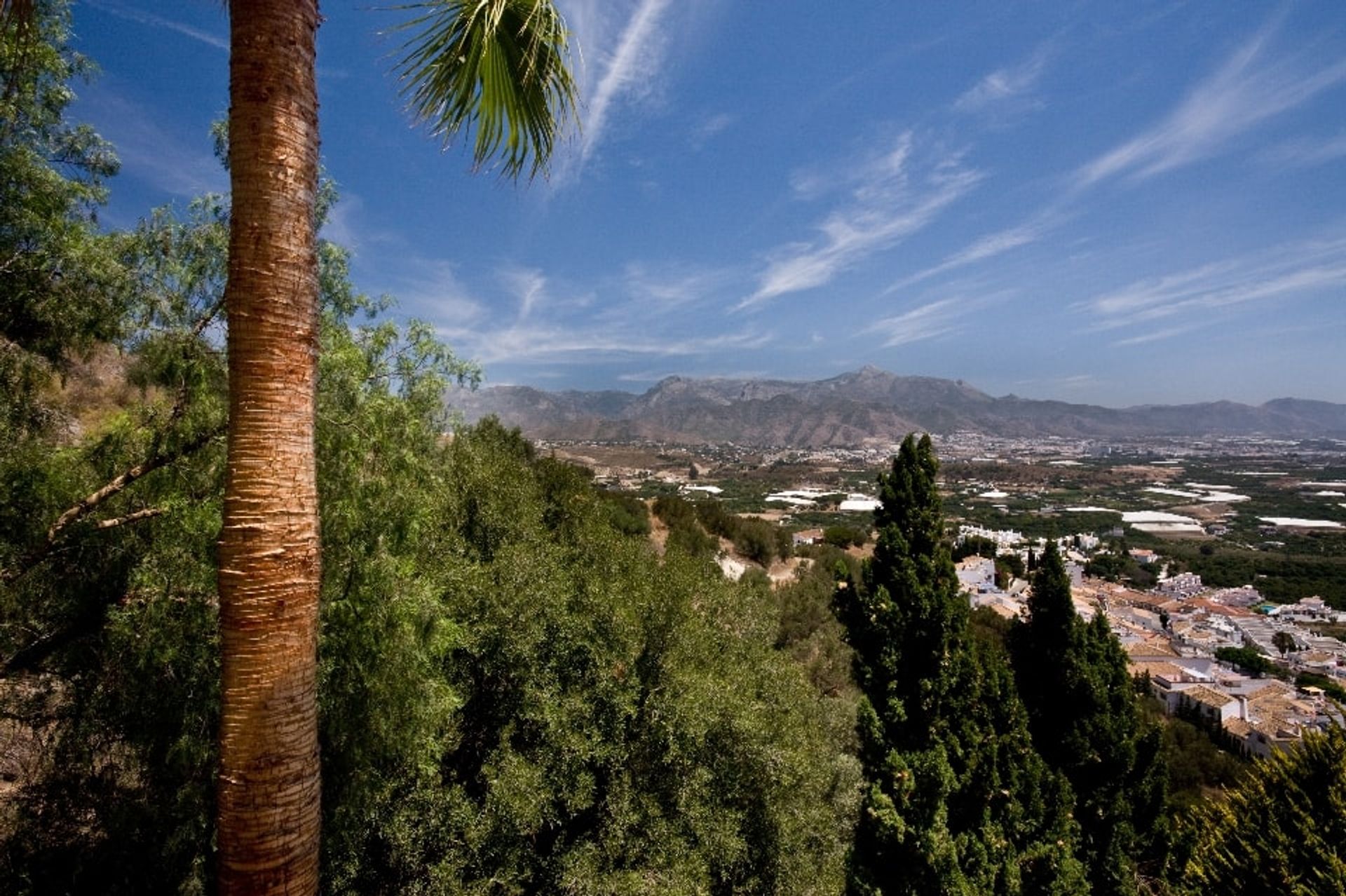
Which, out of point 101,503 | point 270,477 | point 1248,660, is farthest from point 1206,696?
point 101,503

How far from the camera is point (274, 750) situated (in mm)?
2443

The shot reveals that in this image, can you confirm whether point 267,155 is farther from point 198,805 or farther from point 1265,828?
point 1265,828

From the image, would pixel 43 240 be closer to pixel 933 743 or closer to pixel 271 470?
pixel 271 470

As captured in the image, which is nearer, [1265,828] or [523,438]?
[1265,828]

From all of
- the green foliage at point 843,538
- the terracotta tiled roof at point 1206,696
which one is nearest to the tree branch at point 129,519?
the green foliage at point 843,538

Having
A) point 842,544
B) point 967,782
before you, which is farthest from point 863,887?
point 842,544

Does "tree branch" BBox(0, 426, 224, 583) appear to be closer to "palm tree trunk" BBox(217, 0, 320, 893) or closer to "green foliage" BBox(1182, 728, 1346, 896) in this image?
"palm tree trunk" BBox(217, 0, 320, 893)

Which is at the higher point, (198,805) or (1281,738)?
(198,805)

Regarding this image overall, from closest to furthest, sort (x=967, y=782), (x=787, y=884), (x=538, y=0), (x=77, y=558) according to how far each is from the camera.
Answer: (x=538, y=0)
(x=77, y=558)
(x=967, y=782)
(x=787, y=884)

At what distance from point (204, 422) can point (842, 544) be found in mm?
47276

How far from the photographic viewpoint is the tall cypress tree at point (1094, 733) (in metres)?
10.7

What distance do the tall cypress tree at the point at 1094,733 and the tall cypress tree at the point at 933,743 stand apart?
1.34 m

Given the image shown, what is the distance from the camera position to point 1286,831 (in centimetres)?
813

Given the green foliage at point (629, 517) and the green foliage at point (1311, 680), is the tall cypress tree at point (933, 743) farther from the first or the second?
the green foliage at point (1311, 680)
